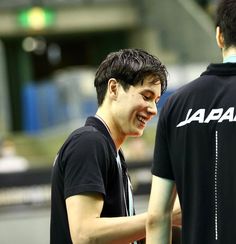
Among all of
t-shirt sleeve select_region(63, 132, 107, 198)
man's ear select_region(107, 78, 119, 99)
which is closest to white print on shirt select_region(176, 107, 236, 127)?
t-shirt sleeve select_region(63, 132, 107, 198)

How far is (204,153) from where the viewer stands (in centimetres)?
285

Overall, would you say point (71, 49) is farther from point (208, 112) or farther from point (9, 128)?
point (208, 112)

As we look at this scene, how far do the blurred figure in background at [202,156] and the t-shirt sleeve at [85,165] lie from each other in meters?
0.33

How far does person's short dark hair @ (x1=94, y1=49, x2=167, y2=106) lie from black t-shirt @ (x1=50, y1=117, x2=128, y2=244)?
0.63ft

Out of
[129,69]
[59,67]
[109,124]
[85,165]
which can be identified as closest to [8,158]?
[109,124]

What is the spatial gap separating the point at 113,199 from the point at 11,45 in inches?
735

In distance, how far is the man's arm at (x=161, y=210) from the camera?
2.96 meters

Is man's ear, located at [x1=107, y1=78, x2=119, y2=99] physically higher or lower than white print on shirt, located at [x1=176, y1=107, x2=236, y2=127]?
higher

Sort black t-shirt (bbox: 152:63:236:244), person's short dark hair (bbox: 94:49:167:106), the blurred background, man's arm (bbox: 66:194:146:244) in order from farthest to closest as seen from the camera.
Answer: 1. the blurred background
2. person's short dark hair (bbox: 94:49:167:106)
3. man's arm (bbox: 66:194:146:244)
4. black t-shirt (bbox: 152:63:236:244)

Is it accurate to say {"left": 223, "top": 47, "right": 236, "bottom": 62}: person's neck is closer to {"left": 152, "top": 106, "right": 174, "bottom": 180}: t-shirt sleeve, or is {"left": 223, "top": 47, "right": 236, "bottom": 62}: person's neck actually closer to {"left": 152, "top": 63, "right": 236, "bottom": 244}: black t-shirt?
{"left": 152, "top": 63, "right": 236, "bottom": 244}: black t-shirt

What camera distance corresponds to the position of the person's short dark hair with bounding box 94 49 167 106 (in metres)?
3.40

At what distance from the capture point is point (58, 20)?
20.0 m

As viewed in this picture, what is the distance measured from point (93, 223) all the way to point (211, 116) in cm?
70

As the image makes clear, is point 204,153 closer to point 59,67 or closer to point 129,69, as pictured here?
point 129,69
